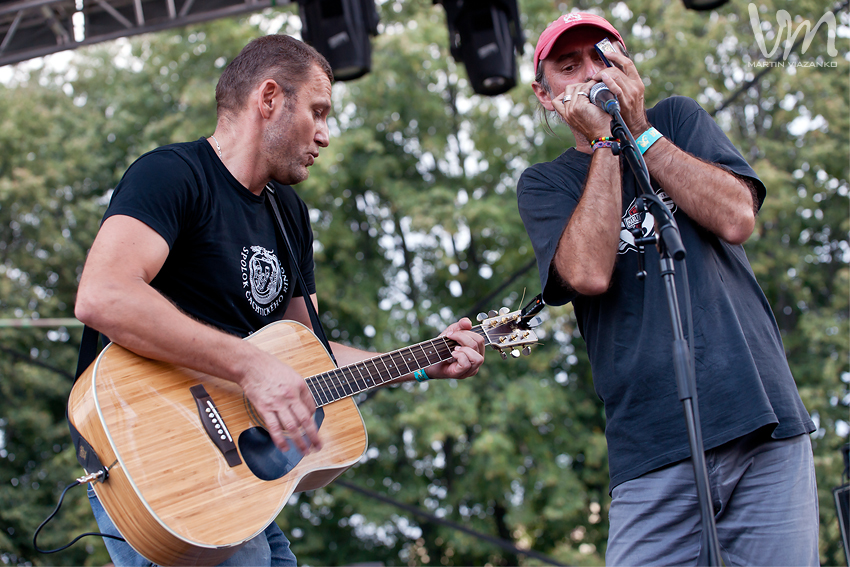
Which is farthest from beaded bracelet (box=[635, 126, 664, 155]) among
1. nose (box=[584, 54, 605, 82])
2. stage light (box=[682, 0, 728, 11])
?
stage light (box=[682, 0, 728, 11])

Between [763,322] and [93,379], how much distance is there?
1971 millimetres

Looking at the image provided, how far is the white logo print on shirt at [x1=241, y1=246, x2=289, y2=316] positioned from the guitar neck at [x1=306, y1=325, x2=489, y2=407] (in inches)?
12.5

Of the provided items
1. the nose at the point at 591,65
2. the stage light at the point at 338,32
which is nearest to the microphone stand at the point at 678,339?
the nose at the point at 591,65

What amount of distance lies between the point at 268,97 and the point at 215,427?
1192mm

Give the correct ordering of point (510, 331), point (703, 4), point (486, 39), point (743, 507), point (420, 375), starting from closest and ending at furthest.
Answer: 1. point (743, 507)
2. point (420, 375)
3. point (510, 331)
4. point (703, 4)
5. point (486, 39)

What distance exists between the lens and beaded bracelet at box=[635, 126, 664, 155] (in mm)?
2180

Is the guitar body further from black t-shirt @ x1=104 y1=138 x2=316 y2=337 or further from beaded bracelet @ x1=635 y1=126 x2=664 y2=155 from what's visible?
beaded bracelet @ x1=635 y1=126 x2=664 y2=155

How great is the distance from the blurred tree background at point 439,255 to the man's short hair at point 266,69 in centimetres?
828

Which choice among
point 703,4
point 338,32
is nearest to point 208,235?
point 338,32

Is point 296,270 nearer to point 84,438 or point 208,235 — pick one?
point 208,235

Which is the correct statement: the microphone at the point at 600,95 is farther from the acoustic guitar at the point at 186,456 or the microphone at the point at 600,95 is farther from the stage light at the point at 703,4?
the stage light at the point at 703,4

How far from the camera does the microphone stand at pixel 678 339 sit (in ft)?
4.93

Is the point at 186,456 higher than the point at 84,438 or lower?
lower

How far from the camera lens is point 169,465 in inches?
81.8
